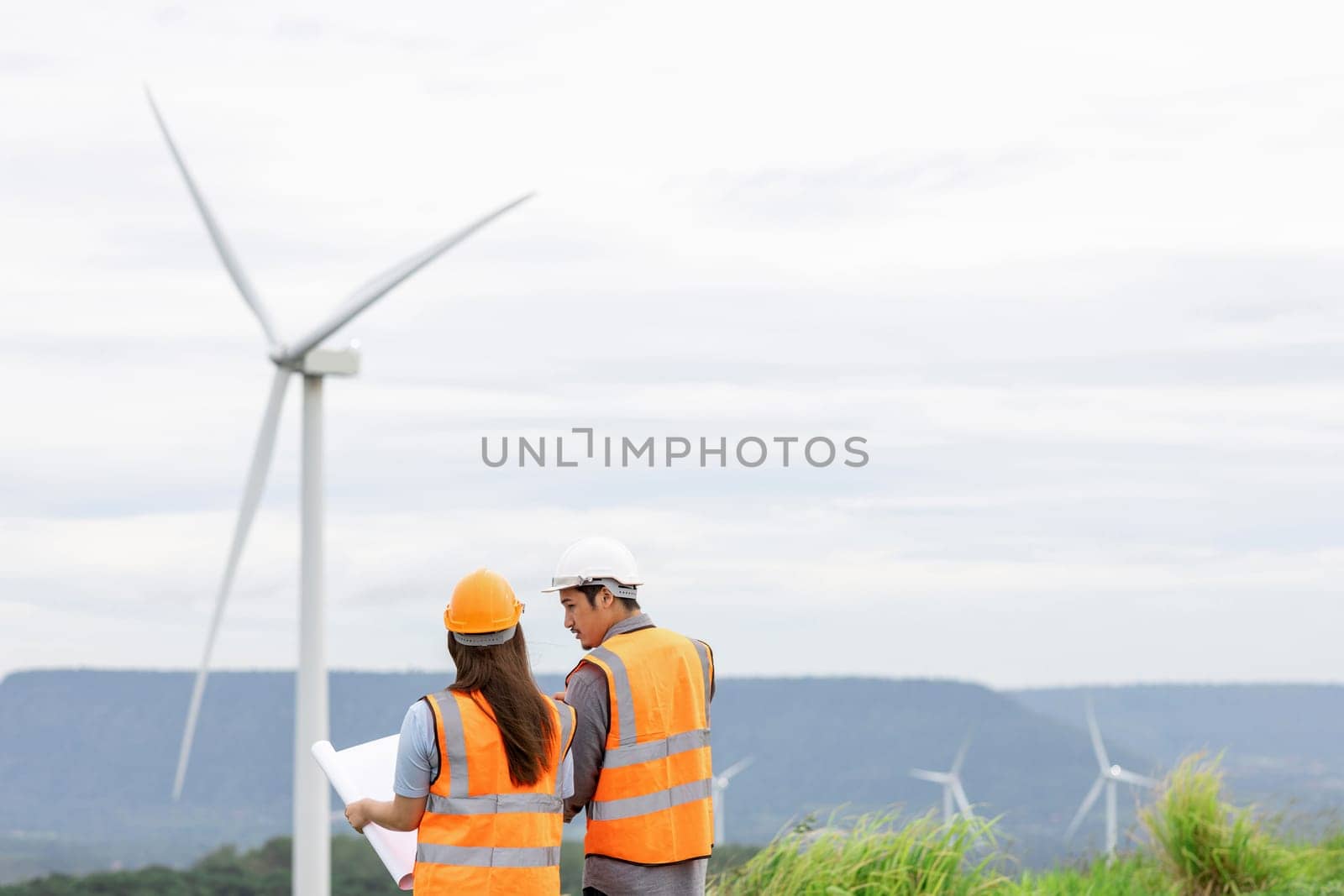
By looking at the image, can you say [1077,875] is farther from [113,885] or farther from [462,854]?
[113,885]

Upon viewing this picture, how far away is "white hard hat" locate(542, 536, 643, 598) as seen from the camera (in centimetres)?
712

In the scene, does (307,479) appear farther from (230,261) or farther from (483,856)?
(483,856)

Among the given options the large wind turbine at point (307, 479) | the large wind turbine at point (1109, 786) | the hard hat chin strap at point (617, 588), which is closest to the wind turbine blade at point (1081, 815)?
the large wind turbine at point (1109, 786)

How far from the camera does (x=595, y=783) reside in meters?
7.03

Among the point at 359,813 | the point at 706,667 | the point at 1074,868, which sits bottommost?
the point at 1074,868

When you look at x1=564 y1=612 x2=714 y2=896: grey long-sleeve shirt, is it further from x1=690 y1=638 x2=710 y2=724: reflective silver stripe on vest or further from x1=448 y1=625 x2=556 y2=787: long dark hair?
x1=448 y1=625 x2=556 y2=787: long dark hair

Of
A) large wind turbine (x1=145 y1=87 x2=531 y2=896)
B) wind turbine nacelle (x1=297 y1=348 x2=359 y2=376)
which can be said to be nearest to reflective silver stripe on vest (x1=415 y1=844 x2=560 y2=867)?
large wind turbine (x1=145 y1=87 x2=531 y2=896)

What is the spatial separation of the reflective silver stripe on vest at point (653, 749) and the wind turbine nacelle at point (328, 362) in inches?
920

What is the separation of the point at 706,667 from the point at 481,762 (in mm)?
1453

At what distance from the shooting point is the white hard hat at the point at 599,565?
7125 millimetres

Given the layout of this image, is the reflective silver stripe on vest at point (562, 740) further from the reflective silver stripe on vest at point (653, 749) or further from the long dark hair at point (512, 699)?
the reflective silver stripe on vest at point (653, 749)

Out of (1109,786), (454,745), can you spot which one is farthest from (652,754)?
(1109,786)

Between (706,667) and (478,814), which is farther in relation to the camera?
(706,667)

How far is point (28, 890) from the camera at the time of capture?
142000 mm
